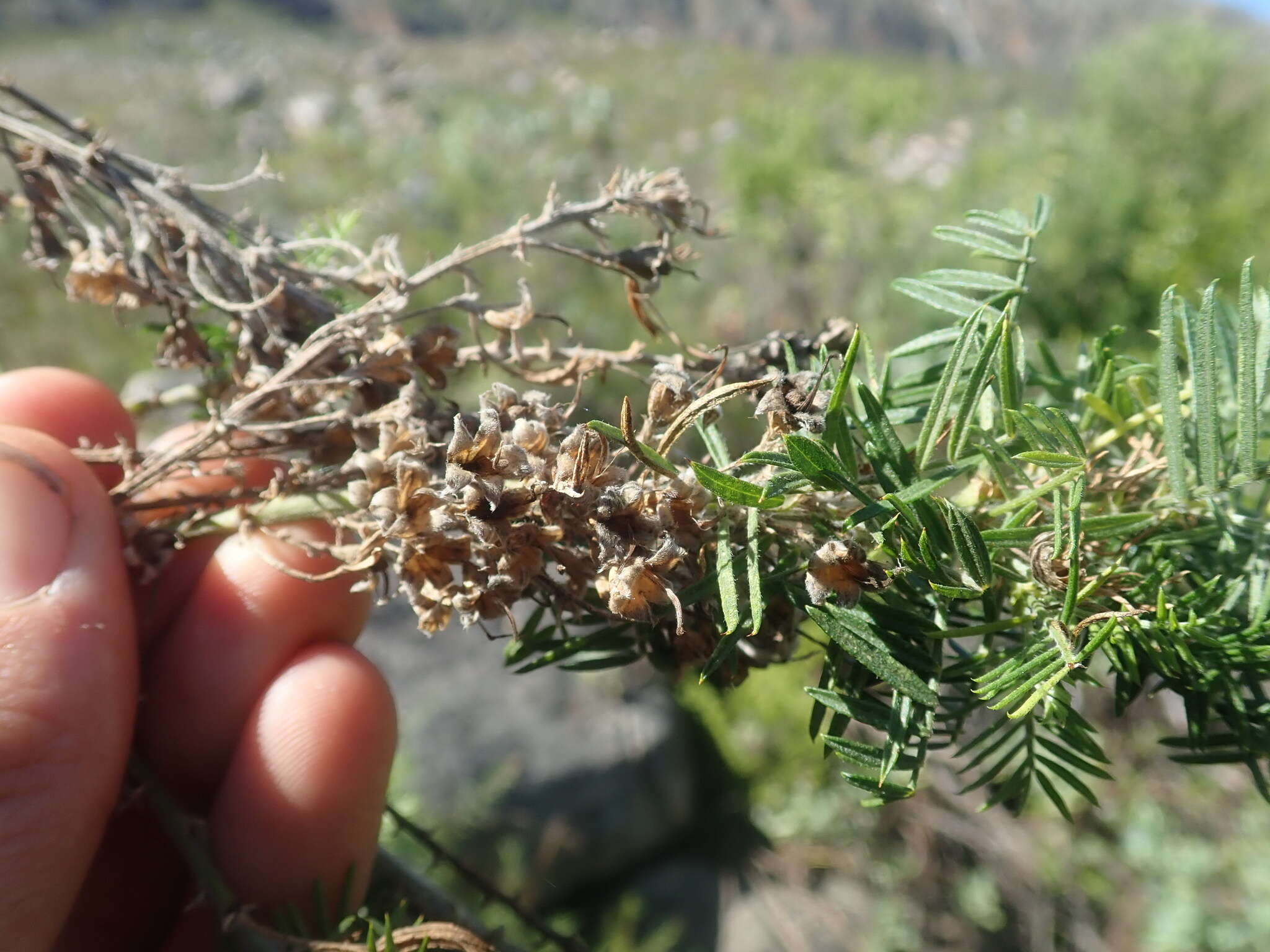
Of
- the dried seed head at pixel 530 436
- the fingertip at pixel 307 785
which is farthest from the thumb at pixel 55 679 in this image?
the dried seed head at pixel 530 436

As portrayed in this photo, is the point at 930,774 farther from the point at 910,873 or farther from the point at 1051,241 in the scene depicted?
the point at 1051,241

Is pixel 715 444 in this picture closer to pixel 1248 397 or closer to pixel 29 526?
pixel 1248 397

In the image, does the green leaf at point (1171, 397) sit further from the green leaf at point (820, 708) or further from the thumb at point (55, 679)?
the thumb at point (55, 679)

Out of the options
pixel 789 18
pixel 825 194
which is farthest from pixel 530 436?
pixel 789 18

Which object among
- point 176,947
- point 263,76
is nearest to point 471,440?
point 176,947

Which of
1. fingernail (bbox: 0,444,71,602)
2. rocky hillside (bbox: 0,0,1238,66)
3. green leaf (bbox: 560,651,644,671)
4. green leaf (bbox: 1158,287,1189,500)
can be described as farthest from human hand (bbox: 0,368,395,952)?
rocky hillside (bbox: 0,0,1238,66)

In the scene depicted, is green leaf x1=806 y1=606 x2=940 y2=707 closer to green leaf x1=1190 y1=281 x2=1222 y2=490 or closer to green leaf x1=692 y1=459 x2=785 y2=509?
green leaf x1=692 y1=459 x2=785 y2=509
